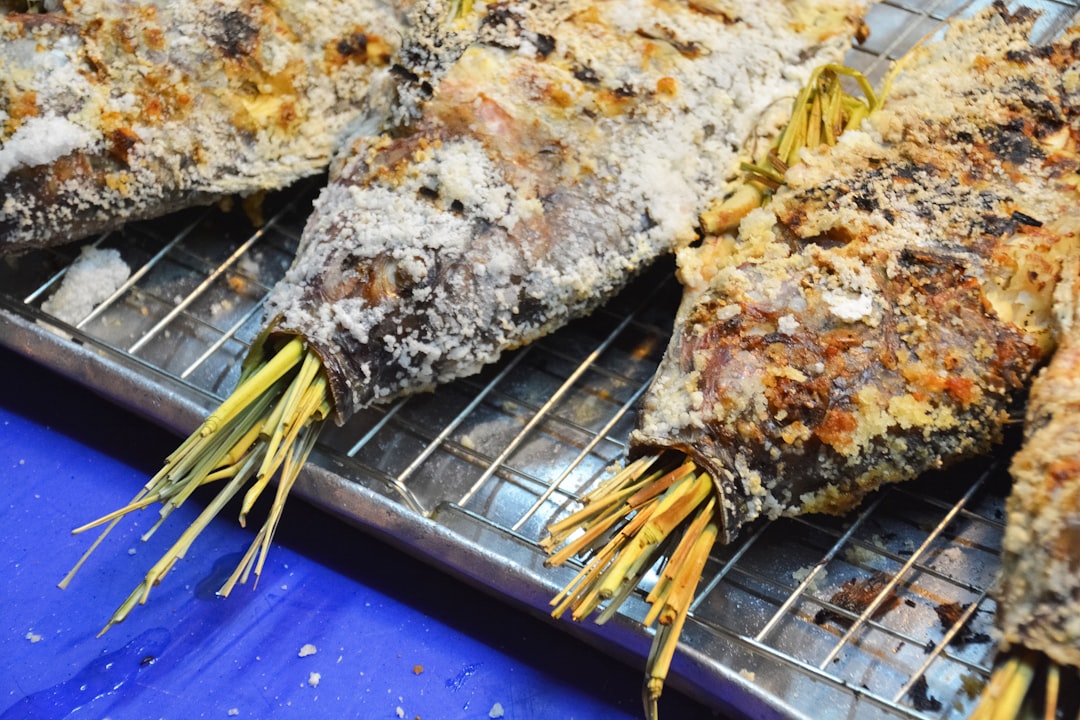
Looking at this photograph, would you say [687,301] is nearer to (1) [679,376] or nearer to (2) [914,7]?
(1) [679,376]

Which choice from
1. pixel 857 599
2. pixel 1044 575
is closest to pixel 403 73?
pixel 857 599

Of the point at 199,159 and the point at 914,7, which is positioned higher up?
the point at 914,7

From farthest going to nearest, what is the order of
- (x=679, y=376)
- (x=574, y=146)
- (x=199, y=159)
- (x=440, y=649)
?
(x=199, y=159) < (x=574, y=146) < (x=440, y=649) < (x=679, y=376)

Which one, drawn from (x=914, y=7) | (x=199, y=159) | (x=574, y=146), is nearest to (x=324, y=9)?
(x=199, y=159)

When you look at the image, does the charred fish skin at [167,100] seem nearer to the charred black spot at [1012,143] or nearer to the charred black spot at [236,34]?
the charred black spot at [236,34]

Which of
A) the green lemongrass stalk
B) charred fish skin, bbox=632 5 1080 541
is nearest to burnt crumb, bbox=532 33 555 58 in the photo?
charred fish skin, bbox=632 5 1080 541

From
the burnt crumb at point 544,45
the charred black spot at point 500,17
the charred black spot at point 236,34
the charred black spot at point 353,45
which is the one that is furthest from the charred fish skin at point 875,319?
the charred black spot at point 236,34
